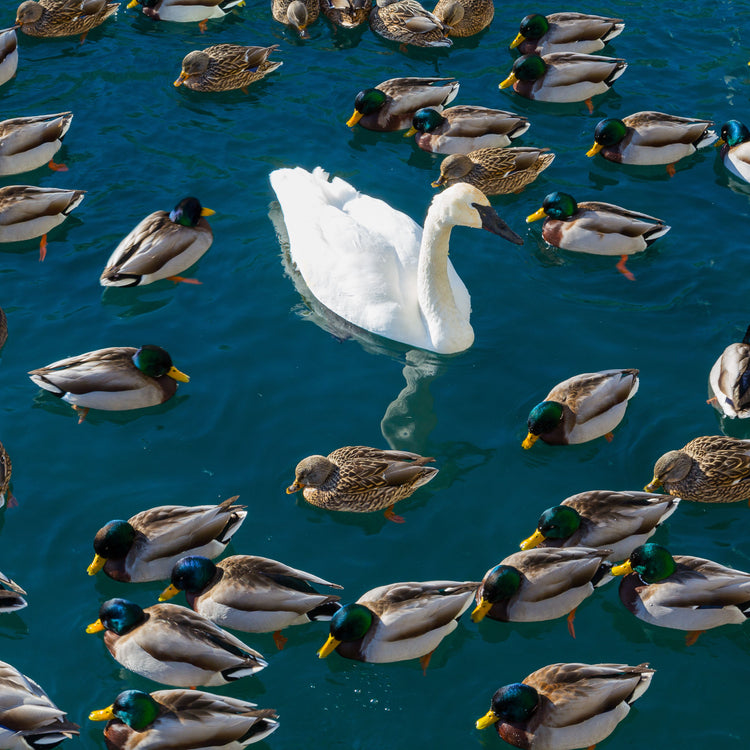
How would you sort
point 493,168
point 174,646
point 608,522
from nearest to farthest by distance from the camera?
1. point 174,646
2. point 608,522
3. point 493,168

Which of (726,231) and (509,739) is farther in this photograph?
(726,231)

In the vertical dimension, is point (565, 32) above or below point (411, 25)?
below

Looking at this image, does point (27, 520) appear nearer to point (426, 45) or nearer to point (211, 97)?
point (211, 97)

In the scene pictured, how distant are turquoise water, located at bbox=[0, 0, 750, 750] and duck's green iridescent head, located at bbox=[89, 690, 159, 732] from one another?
16.9 inches

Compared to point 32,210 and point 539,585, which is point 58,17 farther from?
point 539,585

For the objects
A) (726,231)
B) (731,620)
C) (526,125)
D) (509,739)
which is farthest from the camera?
(526,125)

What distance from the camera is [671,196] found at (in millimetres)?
12211

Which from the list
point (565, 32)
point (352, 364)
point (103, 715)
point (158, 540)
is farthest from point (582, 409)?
point (565, 32)

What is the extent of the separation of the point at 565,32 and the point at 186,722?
10191 millimetres

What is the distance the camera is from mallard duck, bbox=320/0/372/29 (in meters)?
14.6

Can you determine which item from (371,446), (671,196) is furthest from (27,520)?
(671,196)

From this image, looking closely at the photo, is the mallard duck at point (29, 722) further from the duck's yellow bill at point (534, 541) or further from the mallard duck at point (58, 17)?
the mallard duck at point (58, 17)

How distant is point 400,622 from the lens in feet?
25.2

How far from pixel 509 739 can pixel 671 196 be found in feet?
22.9
